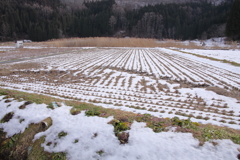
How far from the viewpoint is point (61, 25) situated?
76.7 meters

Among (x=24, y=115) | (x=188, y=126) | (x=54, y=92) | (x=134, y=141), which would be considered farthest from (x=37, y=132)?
(x=54, y=92)

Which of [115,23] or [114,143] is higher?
[115,23]

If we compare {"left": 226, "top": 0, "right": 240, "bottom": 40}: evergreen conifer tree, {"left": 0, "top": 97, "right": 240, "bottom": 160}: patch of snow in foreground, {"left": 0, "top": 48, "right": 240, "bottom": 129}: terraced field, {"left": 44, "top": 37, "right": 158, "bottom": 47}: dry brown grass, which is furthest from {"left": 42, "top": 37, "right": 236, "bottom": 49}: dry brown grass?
{"left": 0, "top": 97, "right": 240, "bottom": 160}: patch of snow in foreground

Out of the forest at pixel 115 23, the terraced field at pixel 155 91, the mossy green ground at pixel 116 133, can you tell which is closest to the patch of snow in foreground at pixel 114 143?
the mossy green ground at pixel 116 133

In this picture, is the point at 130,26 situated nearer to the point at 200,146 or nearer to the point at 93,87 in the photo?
the point at 93,87

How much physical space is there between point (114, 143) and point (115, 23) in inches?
3598

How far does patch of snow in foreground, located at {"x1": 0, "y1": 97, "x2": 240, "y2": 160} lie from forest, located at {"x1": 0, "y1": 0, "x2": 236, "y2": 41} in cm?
6993

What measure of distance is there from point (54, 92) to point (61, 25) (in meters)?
77.0

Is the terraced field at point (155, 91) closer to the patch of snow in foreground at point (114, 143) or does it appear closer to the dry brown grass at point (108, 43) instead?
the patch of snow in foreground at point (114, 143)

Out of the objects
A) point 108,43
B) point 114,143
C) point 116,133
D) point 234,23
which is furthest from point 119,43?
point 114,143

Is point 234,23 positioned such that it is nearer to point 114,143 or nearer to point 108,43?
point 108,43

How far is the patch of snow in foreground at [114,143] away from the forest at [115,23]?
2753 inches

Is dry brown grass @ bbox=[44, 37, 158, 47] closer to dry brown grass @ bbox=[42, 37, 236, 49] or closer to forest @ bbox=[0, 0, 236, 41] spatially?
dry brown grass @ bbox=[42, 37, 236, 49]

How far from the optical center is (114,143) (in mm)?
3461
